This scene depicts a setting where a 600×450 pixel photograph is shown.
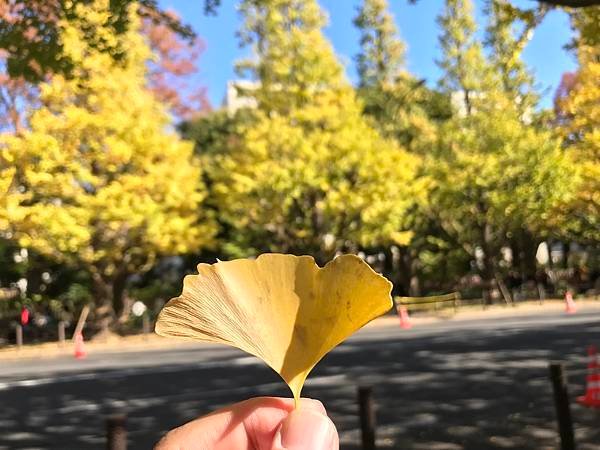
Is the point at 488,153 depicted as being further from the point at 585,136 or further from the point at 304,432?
the point at 304,432

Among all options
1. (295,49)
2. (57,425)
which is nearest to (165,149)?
(295,49)

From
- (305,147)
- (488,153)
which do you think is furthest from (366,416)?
(488,153)

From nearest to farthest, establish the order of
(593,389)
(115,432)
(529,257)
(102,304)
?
(115,432)
(593,389)
(102,304)
(529,257)

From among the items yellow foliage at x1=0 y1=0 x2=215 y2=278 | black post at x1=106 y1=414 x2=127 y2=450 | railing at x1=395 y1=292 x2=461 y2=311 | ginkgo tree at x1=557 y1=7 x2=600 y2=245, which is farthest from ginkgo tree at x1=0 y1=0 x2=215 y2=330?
black post at x1=106 y1=414 x2=127 y2=450

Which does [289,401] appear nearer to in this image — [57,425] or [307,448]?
[307,448]

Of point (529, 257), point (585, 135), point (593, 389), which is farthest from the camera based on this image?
point (529, 257)

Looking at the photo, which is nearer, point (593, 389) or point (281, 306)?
point (281, 306)

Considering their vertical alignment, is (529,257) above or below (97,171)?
below

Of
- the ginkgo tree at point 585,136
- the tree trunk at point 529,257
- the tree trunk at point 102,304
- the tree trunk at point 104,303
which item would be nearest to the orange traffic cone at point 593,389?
the ginkgo tree at point 585,136
